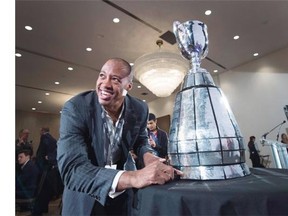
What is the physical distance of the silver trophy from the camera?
0.52m

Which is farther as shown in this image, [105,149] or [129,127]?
[129,127]

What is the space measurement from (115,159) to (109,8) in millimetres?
2675

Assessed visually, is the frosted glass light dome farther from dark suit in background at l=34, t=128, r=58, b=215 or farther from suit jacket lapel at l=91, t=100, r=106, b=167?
suit jacket lapel at l=91, t=100, r=106, b=167

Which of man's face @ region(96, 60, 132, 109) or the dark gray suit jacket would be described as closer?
the dark gray suit jacket

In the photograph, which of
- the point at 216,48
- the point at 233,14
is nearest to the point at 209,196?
the point at 233,14

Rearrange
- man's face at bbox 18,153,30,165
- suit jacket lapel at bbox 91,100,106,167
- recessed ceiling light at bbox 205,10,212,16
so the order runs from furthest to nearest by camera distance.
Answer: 1. recessed ceiling light at bbox 205,10,212,16
2. man's face at bbox 18,153,30,165
3. suit jacket lapel at bbox 91,100,106,167

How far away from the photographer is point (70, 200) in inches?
29.1

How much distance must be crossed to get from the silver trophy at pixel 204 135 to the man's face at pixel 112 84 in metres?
0.27

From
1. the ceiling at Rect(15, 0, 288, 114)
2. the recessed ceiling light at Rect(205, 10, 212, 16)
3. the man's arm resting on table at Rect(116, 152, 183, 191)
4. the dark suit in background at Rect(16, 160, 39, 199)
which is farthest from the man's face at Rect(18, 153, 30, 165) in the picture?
the recessed ceiling light at Rect(205, 10, 212, 16)

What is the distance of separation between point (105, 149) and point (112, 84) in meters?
0.24

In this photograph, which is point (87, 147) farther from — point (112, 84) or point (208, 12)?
point (208, 12)

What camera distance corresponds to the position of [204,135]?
524 mm

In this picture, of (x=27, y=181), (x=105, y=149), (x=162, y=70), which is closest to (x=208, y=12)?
(x=162, y=70)

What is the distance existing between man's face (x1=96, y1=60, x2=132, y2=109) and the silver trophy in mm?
268
